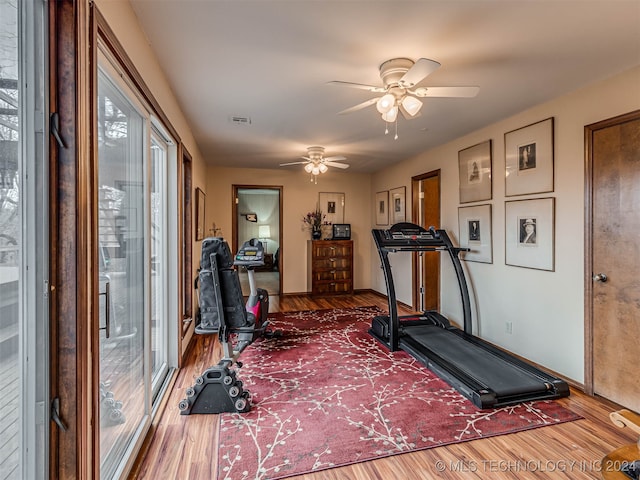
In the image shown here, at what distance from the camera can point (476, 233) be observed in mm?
3994

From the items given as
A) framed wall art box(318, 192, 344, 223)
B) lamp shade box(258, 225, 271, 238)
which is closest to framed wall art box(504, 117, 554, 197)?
framed wall art box(318, 192, 344, 223)

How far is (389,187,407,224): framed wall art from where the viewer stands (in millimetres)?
5590

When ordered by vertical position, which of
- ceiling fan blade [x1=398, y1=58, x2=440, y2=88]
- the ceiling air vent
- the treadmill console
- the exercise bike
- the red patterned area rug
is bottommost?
the red patterned area rug

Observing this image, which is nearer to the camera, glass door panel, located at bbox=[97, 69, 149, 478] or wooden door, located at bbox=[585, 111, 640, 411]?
glass door panel, located at bbox=[97, 69, 149, 478]

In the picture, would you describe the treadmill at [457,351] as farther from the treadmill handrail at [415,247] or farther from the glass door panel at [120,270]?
the glass door panel at [120,270]

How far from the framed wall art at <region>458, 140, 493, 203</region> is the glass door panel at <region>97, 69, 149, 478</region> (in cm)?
346

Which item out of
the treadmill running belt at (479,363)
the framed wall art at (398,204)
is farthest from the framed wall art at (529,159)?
the framed wall art at (398,204)

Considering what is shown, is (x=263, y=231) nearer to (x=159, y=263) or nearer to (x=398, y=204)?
(x=398, y=204)

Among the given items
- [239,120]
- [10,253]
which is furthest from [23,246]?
[239,120]

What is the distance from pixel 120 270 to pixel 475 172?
3775 mm

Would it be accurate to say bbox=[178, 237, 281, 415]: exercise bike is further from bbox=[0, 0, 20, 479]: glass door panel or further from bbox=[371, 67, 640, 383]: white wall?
bbox=[371, 67, 640, 383]: white wall

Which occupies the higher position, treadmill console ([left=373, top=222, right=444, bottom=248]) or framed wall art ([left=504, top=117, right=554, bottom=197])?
framed wall art ([left=504, top=117, right=554, bottom=197])

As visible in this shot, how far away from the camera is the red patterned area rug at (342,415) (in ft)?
6.46

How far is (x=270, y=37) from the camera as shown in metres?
2.02
